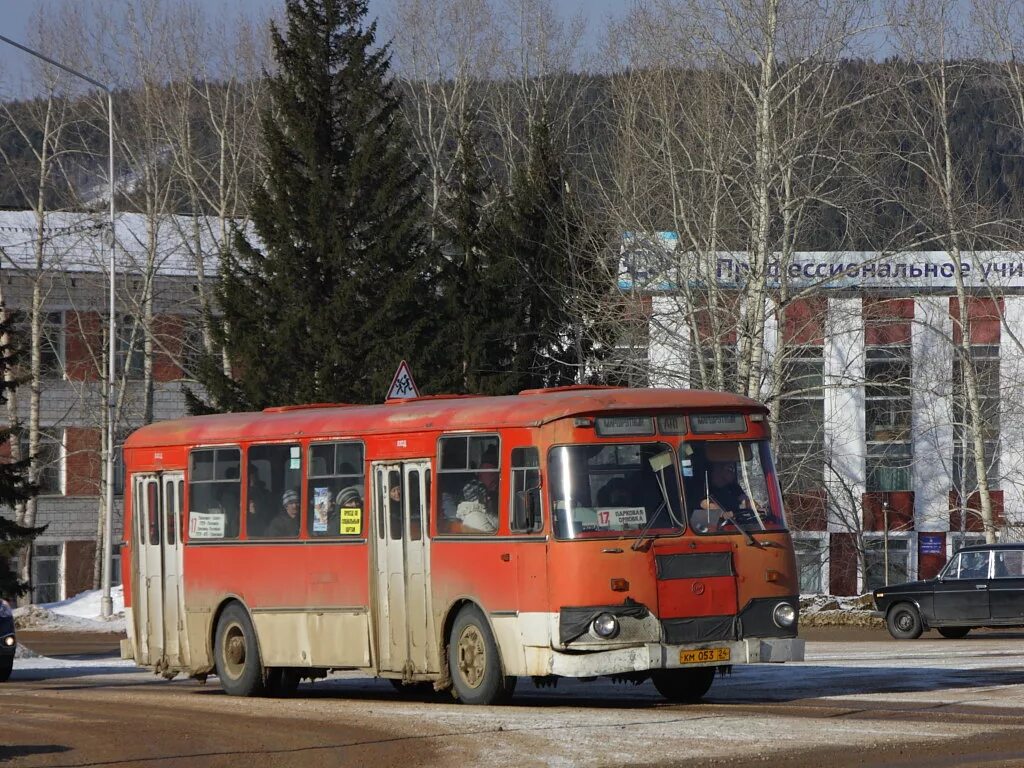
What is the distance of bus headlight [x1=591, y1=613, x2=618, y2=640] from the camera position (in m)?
15.4

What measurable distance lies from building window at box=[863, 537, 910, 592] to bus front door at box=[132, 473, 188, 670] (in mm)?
40971

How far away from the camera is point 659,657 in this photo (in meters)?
15.4

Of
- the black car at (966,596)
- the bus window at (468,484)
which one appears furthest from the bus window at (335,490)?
the black car at (966,596)

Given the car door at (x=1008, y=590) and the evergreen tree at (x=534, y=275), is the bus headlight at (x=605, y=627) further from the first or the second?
the evergreen tree at (x=534, y=275)

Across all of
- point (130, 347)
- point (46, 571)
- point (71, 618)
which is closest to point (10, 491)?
A: point (71, 618)

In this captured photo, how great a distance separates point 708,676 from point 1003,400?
3337 cm

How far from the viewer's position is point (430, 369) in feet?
135

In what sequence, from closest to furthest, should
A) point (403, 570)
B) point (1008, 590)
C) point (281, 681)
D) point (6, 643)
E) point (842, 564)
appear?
1. point (403, 570)
2. point (281, 681)
3. point (6, 643)
4. point (1008, 590)
5. point (842, 564)

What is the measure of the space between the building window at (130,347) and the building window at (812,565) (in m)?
21.4

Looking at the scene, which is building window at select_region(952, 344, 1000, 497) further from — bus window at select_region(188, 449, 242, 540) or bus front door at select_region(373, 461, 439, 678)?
bus front door at select_region(373, 461, 439, 678)

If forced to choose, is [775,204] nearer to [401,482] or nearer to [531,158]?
[531,158]

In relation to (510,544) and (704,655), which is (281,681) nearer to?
(510,544)

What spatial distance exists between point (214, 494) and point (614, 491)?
5.77 metres

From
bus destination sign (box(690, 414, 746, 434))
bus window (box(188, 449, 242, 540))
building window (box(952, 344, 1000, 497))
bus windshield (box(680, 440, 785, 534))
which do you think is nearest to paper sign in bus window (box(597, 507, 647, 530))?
bus windshield (box(680, 440, 785, 534))
